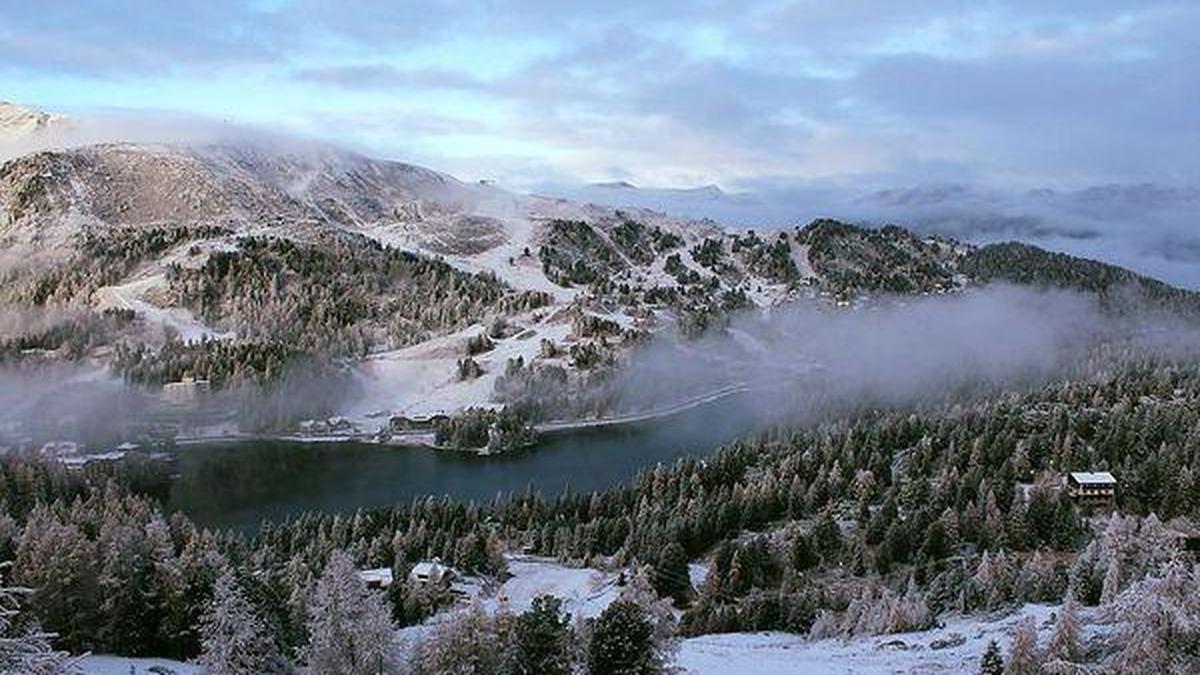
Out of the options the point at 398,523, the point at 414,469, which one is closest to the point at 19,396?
the point at 414,469

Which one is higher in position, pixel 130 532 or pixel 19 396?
pixel 130 532

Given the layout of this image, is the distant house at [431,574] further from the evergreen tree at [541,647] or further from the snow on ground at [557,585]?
the evergreen tree at [541,647]

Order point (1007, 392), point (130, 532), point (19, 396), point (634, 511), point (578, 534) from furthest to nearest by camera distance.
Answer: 1. point (1007, 392)
2. point (19, 396)
3. point (634, 511)
4. point (578, 534)
5. point (130, 532)

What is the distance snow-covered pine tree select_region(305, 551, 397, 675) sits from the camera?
1647 inches

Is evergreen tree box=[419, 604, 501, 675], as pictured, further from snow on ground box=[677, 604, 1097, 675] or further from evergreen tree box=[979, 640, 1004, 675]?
evergreen tree box=[979, 640, 1004, 675]

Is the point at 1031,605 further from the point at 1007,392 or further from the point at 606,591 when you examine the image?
the point at 1007,392

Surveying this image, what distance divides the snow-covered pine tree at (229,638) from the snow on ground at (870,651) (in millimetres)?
22171

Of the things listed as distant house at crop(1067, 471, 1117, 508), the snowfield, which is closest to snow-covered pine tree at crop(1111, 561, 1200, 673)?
the snowfield

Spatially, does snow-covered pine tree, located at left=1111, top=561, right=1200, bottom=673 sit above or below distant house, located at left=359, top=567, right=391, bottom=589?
above

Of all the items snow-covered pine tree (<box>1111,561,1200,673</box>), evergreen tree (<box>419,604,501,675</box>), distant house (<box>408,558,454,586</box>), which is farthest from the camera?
distant house (<box>408,558,454,586</box>)

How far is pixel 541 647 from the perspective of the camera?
46281 mm

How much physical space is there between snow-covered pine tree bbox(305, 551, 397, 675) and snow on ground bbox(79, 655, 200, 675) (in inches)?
441

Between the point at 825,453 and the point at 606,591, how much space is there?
154 ft

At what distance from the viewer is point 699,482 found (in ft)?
403
